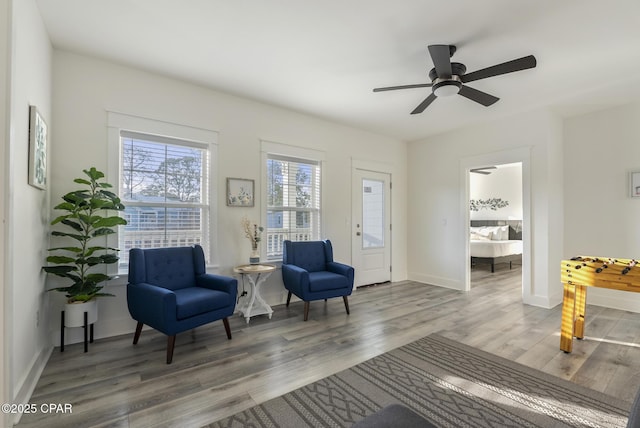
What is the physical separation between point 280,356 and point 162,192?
2.21 m

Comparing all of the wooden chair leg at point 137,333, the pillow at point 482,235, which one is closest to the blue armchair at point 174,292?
the wooden chair leg at point 137,333

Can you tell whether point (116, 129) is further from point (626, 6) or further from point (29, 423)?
point (626, 6)

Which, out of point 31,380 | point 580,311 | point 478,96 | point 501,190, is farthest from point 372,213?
point 501,190

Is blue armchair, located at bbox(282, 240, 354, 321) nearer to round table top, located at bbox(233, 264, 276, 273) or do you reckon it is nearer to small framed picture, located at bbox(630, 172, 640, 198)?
round table top, located at bbox(233, 264, 276, 273)

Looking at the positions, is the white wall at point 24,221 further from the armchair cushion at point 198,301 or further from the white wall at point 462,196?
the white wall at point 462,196

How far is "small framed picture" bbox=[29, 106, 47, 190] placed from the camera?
2080mm

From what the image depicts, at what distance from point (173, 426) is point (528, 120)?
17.1 ft

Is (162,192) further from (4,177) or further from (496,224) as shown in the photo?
(496,224)

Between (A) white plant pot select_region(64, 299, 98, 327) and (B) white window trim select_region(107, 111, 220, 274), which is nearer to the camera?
(A) white plant pot select_region(64, 299, 98, 327)

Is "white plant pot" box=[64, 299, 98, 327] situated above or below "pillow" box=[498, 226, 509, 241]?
below

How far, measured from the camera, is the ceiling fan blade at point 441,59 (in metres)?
2.23

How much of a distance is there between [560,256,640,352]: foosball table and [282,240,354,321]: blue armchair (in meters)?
2.11

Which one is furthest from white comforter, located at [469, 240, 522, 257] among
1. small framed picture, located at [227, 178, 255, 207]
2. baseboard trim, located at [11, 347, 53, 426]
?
baseboard trim, located at [11, 347, 53, 426]

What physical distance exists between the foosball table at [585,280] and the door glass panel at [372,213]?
289 cm
